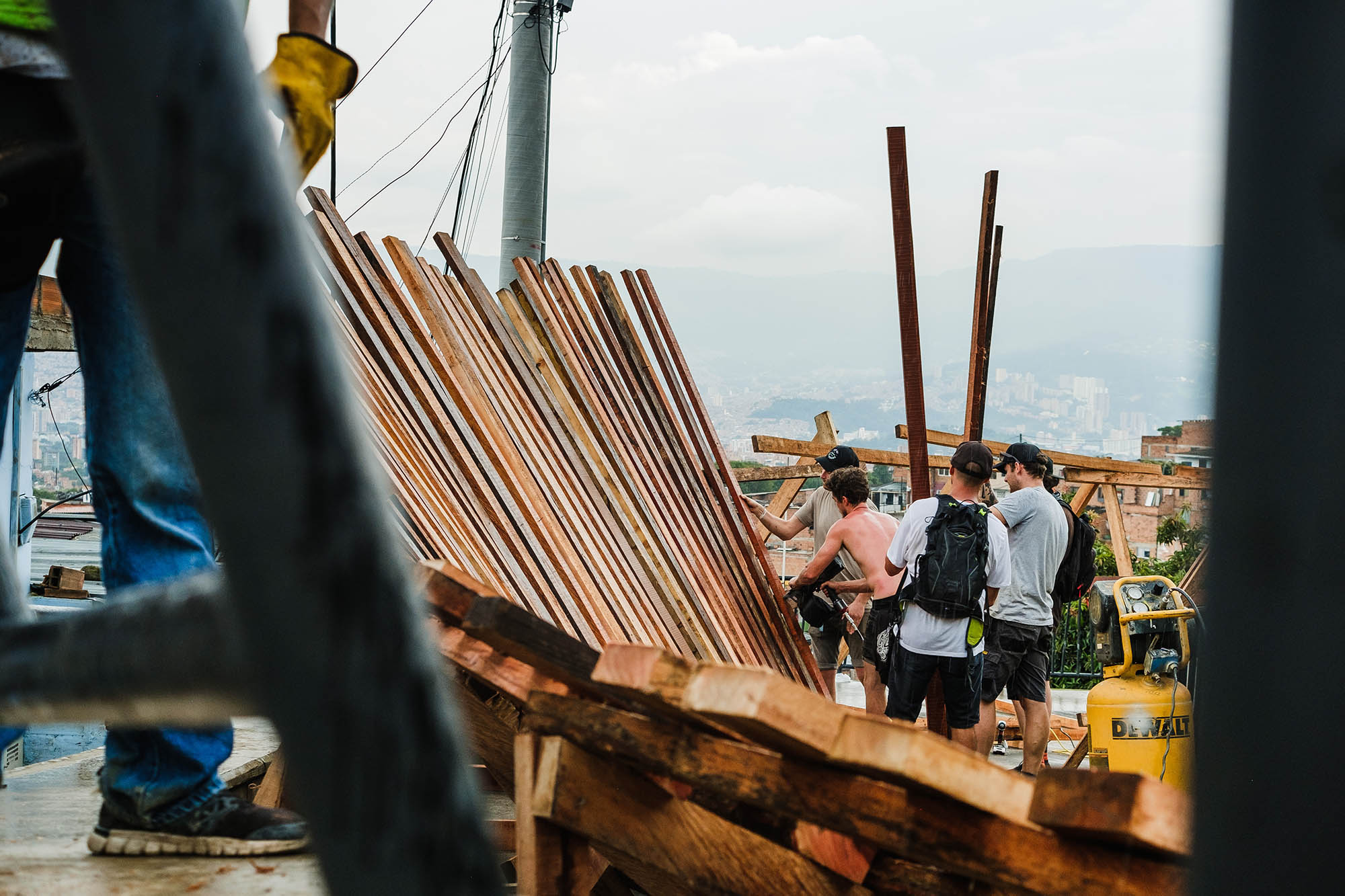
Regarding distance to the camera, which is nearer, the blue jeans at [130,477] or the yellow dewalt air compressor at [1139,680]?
the blue jeans at [130,477]

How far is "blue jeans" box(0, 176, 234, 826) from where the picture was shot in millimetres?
1512

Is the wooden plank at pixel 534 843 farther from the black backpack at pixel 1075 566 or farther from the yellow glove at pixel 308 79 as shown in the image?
the black backpack at pixel 1075 566

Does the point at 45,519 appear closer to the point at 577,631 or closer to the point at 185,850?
the point at 577,631

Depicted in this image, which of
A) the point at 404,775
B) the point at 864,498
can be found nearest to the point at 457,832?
the point at 404,775

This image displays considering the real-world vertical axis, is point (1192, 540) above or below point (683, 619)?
above

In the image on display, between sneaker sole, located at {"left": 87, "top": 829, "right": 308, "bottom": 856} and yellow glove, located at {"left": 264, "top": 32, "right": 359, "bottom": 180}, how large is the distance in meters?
1.01

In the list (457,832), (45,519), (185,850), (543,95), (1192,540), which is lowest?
(45,519)

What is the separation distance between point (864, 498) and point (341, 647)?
690 centimetres

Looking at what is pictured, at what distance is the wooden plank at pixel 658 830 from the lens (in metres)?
1.77

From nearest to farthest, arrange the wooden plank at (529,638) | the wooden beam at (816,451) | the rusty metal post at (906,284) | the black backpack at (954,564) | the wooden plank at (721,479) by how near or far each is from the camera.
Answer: the wooden plank at (529,638) < the rusty metal post at (906,284) < the black backpack at (954,564) < the wooden plank at (721,479) < the wooden beam at (816,451)

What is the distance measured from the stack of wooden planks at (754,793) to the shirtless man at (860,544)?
470cm

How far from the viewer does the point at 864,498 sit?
714 cm

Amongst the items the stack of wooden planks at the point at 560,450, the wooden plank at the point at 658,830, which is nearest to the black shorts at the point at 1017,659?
the stack of wooden planks at the point at 560,450

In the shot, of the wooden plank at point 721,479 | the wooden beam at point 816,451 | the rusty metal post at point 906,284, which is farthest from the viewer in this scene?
the wooden beam at point 816,451
